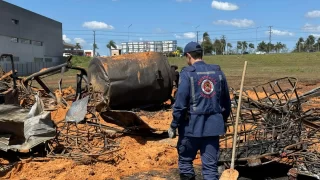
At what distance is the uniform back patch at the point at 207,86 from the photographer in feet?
14.8

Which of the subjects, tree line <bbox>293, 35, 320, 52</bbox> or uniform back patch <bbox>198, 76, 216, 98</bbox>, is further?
tree line <bbox>293, 35, 320, 52</bbox>

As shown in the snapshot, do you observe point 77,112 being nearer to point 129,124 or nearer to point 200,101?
point 129,124

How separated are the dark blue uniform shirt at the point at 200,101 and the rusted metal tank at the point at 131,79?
196 inches

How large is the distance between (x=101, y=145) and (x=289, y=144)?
322 centimetres

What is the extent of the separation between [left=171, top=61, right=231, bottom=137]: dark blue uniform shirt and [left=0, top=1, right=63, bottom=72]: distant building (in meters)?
38.1

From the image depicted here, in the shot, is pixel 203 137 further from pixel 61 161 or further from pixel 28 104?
pixel 28 104

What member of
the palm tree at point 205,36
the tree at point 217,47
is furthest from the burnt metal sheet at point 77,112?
the palm tree at point 205,36

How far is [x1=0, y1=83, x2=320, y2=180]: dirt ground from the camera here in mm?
5562

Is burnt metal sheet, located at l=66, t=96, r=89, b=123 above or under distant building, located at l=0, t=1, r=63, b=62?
under

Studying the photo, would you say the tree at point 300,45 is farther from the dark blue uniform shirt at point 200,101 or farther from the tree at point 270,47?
the dark blue uniform shirt at point 200,101

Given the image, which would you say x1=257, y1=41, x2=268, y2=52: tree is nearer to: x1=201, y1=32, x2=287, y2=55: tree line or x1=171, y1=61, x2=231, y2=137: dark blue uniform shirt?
x1=201, y1=32, x2=287, y2=55: tree line

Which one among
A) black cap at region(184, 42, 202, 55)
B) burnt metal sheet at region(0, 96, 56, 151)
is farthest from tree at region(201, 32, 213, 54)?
black cap at region(184, 42, 202, 55)

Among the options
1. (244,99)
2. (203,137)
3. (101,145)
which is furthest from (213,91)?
(101,145)

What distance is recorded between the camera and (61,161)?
5910 millimetres
